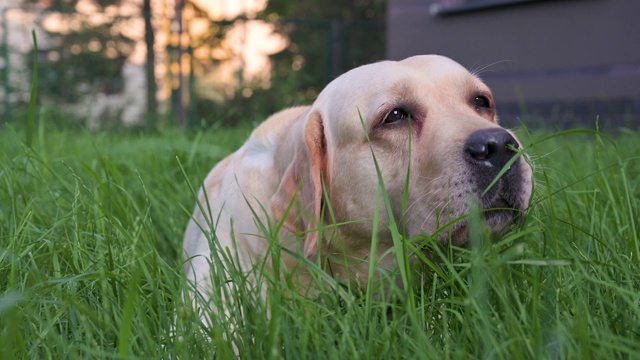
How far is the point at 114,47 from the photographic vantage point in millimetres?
12109

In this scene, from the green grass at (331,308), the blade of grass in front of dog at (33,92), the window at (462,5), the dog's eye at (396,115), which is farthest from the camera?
the window at (462,5)

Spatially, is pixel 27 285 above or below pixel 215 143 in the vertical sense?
above

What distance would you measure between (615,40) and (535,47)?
906 mm

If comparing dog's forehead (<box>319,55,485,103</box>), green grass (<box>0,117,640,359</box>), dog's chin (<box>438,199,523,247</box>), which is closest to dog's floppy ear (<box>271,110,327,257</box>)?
dog's forehead (<box>319,55,485,103</box>)

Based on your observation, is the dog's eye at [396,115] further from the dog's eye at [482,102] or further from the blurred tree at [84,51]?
the blurred tree at [84,51]

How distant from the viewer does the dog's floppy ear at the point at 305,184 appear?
2170mm

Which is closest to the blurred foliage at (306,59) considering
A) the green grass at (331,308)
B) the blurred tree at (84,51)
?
the blurred tree at (84,51)

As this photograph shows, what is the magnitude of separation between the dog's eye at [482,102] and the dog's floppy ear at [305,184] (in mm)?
573

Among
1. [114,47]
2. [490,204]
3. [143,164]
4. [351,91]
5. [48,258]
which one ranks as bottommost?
[114,47]

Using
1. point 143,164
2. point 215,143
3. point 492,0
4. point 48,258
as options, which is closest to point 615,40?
point 492,0

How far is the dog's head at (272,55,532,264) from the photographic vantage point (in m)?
1.90

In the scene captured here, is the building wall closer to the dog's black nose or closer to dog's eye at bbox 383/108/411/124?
dog's eye at bbox 383/108/411/124

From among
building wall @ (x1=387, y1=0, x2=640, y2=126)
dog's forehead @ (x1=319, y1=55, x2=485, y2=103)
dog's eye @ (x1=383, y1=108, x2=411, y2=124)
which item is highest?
dog's forehead @ (x1=319, y1=55, x2=485, y2=103)

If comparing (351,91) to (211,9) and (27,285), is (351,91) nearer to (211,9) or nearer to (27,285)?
(27,285)
